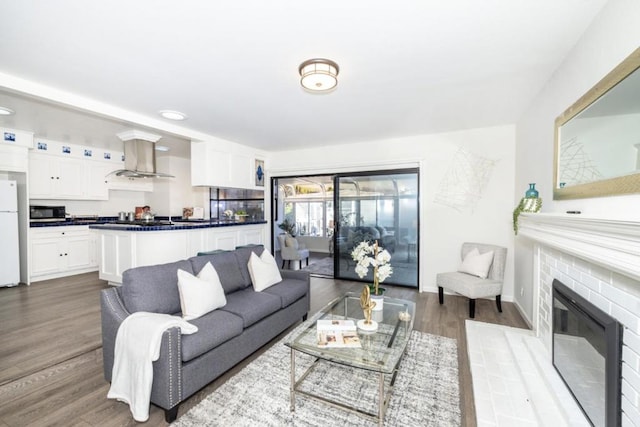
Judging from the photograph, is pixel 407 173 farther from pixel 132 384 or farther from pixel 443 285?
pixel 132 384

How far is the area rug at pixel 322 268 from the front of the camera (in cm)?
559

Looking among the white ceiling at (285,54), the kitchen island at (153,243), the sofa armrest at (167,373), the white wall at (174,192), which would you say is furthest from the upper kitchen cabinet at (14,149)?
the sofa armrest at (167,373)

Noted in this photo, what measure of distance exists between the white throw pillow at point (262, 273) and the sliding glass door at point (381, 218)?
2.23m

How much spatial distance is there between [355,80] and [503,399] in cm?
267

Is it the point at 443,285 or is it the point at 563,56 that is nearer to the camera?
the point at 563,56

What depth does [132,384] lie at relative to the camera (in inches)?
67.6

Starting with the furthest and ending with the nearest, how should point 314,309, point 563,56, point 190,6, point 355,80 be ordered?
point 314,309 → point 355,80 → point 563,56 → point 190,6

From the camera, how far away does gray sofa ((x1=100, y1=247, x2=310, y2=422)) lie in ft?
5.56

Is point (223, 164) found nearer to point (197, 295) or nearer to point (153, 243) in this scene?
point (153, 243)

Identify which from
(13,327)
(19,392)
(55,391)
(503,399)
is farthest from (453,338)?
(13,327)

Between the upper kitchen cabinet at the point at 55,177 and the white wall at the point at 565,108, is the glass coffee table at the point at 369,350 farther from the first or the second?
the upper kitchen cabinet at the point at 55,177

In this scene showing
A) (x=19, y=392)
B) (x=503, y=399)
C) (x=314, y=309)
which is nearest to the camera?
(x=503, y=399)

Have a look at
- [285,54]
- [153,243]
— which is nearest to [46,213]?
[153,243]

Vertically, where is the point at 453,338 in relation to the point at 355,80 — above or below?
below
